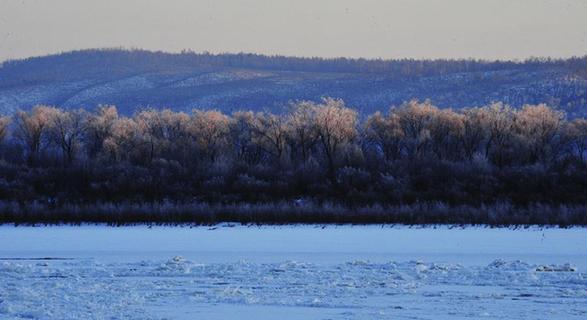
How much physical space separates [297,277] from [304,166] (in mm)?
25862

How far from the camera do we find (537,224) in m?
27.7

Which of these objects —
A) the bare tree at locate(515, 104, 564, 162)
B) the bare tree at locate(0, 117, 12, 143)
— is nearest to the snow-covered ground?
the bare tree at locate(515, 104, 564, 162)

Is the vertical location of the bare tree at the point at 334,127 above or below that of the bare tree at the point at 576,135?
above

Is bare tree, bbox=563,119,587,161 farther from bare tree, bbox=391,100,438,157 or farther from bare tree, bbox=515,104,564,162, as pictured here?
bare tree, bbox=391,100,438,157

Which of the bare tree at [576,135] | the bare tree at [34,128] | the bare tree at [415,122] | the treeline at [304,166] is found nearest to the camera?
the treeline at [304,166]

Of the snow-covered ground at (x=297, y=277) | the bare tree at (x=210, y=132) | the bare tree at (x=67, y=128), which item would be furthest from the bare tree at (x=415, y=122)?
the snow-covered ground at (x=297, y=277)

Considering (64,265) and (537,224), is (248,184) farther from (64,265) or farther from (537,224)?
(64,265)

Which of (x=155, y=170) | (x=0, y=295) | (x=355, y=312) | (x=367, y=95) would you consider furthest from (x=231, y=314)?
(x=367, y=95)

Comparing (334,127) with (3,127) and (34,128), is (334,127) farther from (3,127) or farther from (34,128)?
(3,127)

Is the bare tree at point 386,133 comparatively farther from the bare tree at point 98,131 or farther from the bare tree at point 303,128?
the bare tree at point 98,131

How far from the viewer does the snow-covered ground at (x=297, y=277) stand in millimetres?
12445

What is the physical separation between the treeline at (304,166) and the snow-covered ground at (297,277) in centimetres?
686

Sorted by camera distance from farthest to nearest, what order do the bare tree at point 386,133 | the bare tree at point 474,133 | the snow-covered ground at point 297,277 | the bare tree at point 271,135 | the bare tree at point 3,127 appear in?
the bare tree at point 3,127
the bare tree at point 386,133
the bare tree at point 271,135
the bare tree at point 474,133
the snow-covered ground at point 297,277

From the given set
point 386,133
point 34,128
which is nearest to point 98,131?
point 34,128
